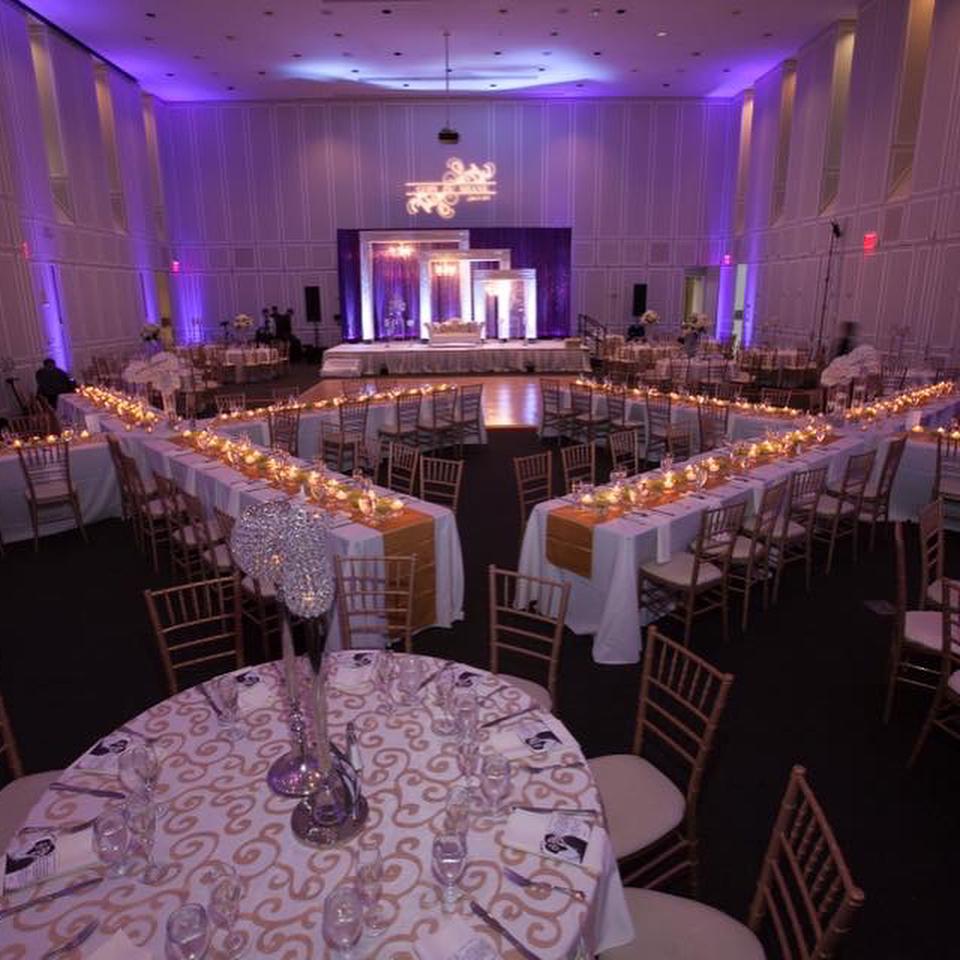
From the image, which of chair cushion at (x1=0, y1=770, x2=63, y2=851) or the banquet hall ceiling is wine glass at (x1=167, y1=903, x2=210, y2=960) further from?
the banquet hall ceiling

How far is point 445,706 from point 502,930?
3.01 ft

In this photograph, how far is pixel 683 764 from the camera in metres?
3.77

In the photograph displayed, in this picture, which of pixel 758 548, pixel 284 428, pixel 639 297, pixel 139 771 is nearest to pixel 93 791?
pixel 139 771

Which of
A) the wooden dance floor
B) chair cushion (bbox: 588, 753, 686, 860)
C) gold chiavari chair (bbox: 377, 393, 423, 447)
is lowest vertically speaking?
the wooden dance floor

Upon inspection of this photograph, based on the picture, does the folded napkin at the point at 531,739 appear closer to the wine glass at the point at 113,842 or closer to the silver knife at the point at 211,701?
the silver knife at the point at 211,701

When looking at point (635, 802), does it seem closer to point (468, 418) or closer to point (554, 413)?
point (468, 418)

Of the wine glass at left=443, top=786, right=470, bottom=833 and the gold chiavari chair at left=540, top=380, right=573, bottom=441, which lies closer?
the wine glass at left=443, top=786, right=470, bottom=833

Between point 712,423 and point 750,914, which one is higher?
point 712,423

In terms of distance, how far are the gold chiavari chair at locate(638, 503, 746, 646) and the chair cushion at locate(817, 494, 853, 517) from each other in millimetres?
Result: 1436

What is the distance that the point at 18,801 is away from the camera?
2805 mm

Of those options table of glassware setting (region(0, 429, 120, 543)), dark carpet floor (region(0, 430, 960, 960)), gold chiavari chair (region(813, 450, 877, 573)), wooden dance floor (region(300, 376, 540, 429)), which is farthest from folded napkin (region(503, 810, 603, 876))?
wooden dance floor (region(300, 376, 540, 429))

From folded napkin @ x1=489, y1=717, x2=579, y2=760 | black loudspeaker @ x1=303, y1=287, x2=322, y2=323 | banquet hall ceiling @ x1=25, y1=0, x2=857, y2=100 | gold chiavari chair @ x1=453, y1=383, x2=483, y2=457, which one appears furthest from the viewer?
black loudspeaker @ x1=303, y1=287, x2=322, y2=323

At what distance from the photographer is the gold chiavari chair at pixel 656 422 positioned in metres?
9.27

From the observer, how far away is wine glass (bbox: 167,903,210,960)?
1.65 metres
